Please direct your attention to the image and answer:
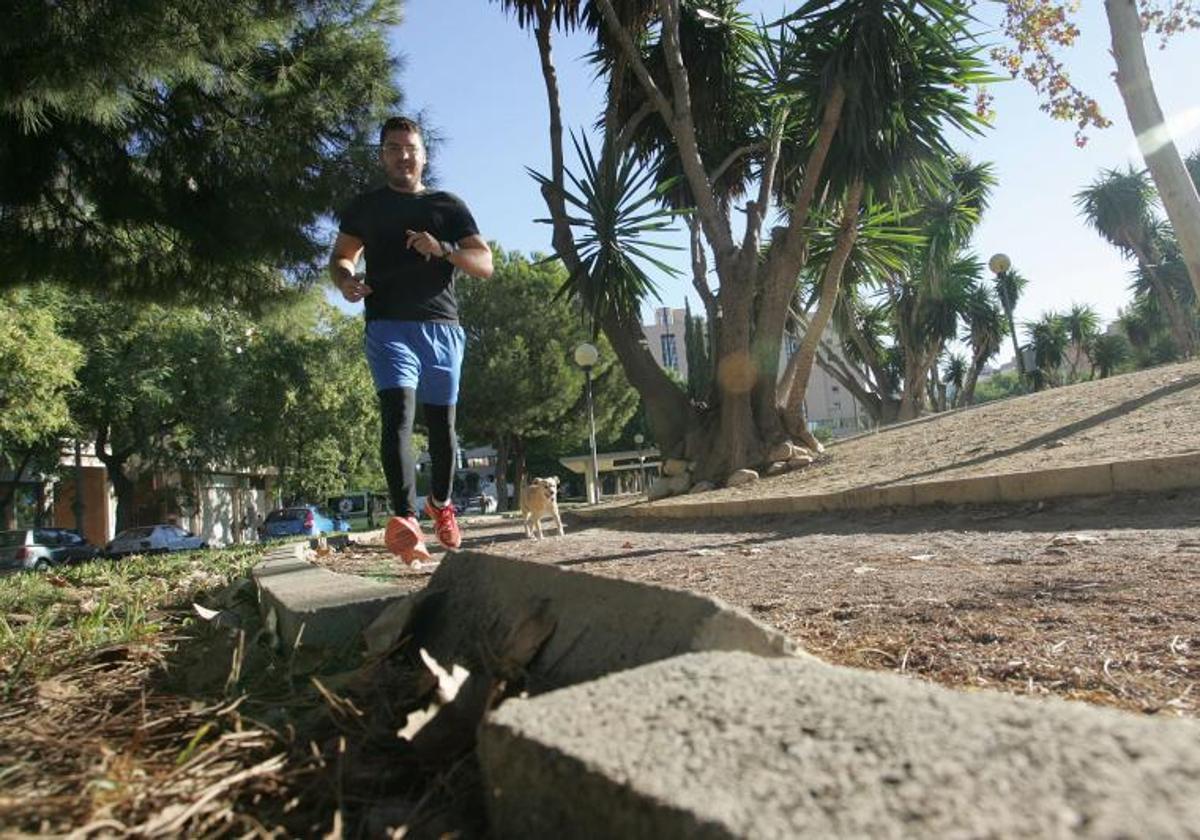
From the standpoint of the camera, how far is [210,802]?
989mm

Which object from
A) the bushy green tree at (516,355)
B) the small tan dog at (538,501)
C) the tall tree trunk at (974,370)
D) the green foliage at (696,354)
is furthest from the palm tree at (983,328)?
the small tan dog at (538,501)

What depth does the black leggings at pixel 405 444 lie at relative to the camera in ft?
10.9

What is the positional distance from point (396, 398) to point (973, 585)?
2305mm

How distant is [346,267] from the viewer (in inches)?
135

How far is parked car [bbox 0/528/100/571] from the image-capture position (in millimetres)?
20203

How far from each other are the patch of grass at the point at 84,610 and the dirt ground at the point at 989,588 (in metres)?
0.78

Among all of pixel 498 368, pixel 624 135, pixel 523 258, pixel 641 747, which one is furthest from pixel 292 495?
pixel 641 747

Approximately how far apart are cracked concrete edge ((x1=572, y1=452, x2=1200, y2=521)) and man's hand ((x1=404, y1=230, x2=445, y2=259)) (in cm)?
472

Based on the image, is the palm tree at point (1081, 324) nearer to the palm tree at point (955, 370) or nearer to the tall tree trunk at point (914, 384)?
the palm tree at point (955, 370)

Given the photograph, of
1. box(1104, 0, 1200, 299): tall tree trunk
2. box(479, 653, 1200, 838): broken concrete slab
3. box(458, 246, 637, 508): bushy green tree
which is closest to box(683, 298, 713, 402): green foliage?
box(458, 246, 637, 508): bushy green tree

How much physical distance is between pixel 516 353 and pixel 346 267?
3448 cm

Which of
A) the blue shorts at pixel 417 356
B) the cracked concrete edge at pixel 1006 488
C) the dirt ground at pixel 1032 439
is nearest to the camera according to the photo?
the blue shorts at pixel 417 356

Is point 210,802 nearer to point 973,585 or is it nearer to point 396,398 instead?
point 396,398

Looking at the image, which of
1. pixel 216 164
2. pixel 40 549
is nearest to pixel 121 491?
pixel 40 549
